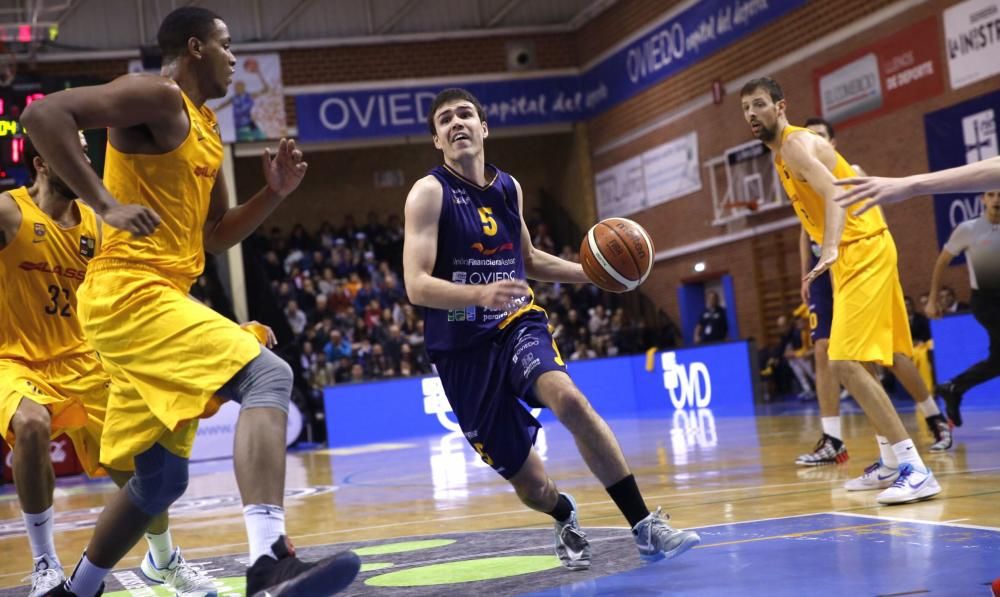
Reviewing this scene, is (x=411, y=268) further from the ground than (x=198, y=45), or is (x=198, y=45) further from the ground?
(x=198, y=45)

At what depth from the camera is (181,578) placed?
16.1 feet

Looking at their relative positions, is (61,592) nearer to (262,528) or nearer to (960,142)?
(262,528)

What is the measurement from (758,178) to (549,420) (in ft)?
20.8

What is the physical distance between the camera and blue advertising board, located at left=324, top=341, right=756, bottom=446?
1722 centimetres

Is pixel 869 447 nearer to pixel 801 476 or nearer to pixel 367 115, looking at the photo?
pixel 801 476

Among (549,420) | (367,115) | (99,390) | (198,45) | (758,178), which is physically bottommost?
(549,420)

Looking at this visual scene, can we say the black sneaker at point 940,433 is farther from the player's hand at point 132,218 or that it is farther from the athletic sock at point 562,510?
the player's hand at point 132,218

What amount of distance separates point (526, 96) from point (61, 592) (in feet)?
73.3

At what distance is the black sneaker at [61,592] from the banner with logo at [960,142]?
1404 centimetres

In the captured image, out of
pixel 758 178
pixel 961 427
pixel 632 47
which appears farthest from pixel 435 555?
pixel 632 47

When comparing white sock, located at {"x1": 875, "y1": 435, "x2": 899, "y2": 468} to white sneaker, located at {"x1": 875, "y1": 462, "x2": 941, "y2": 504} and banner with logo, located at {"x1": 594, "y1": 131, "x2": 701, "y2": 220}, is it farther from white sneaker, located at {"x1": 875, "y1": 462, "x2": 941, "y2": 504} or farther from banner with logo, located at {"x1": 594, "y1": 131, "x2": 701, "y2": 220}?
banner with logo, located at {"x1": 594, "y1": 131, "x2": 701, "y2": 220}

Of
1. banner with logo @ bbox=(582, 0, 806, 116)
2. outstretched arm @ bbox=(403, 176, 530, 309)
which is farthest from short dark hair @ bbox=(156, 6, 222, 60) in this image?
banner with logo @ bbox=(582, 0, 806, 116)

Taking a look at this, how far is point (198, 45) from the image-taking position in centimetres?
402

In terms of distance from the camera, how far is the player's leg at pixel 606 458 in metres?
4.38
